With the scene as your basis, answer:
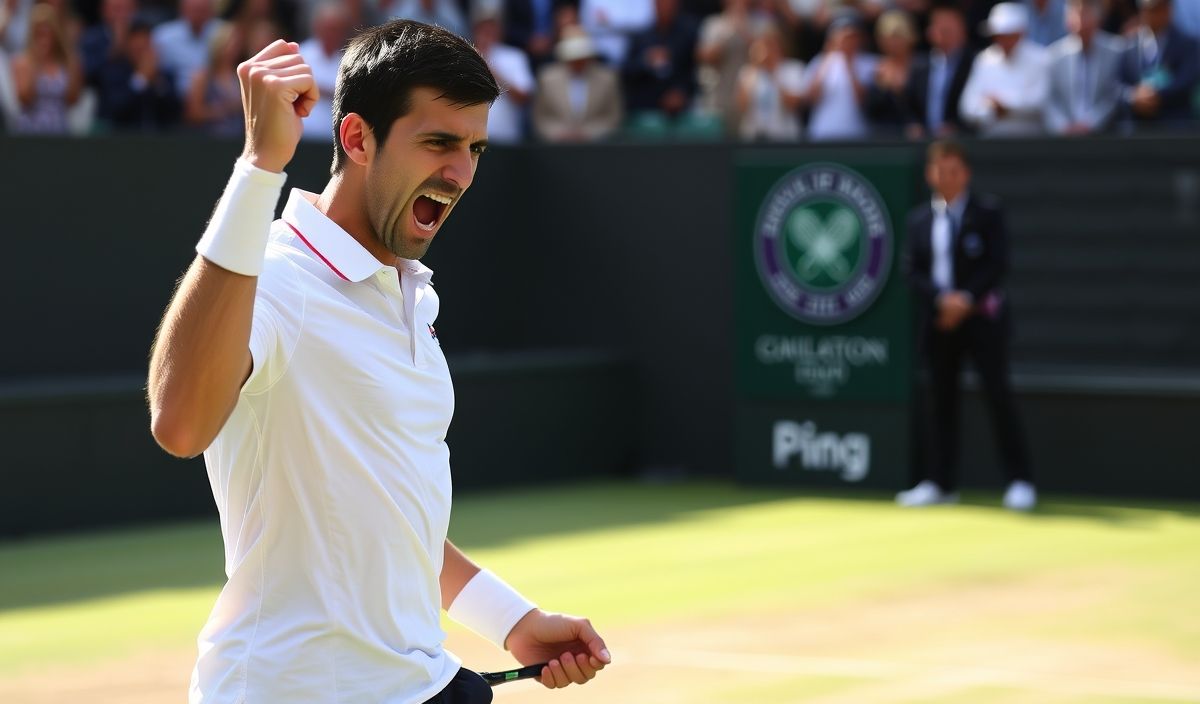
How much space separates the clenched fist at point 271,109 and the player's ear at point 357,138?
0.43m

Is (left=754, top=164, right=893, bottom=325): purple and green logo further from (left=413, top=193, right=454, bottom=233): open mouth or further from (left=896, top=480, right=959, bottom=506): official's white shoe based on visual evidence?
(left=413, top=193, right=454, bottom=233): open mouth

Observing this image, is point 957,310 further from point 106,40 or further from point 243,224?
point 243,224

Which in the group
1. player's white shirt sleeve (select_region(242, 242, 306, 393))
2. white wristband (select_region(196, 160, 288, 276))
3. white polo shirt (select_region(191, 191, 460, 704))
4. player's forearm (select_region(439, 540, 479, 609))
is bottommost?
player's forearm (select_region(439, 540, 479, 609))

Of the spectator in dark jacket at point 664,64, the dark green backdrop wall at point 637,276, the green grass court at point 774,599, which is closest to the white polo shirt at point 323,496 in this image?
the green grass court at point 774,599

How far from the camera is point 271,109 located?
7.90 feet

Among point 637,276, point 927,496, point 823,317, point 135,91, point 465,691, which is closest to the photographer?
point 465,691

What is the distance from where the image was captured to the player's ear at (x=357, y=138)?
287 cm

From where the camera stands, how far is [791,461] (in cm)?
1401

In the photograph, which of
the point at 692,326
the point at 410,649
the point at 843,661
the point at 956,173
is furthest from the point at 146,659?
the point at 692,326

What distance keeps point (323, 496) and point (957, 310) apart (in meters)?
10.3

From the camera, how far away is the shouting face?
2.85 m

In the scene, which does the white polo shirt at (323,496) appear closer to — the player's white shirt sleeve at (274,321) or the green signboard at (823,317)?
the player's white shirt sleeve at (274,321)

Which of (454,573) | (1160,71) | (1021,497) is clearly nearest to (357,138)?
(454,573)

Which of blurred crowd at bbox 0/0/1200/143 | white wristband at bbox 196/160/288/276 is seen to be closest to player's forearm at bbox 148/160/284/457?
white wristband at bbox 196/160/288/276
